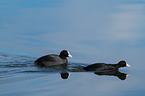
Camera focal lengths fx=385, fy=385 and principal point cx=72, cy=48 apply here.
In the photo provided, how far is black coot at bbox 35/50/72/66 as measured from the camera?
16719 millimetres

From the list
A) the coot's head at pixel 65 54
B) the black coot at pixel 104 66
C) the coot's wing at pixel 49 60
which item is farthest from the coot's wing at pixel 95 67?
the coot's head at pixel 65 54

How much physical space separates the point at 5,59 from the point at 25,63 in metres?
1.05

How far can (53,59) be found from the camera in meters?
17.2

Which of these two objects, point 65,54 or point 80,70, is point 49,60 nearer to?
point 65,54

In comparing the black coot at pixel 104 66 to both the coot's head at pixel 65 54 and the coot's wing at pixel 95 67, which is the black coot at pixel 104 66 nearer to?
the coot's wing at pixel 95 67

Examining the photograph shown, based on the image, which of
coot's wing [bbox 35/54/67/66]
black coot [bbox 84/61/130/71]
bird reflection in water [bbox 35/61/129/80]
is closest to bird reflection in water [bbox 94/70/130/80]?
bird reflection in water [bbox 35/61/129/80]

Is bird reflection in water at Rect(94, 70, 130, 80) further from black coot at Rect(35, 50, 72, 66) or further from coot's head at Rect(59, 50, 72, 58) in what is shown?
coot's head at Rect(59, 50, 72, 58)

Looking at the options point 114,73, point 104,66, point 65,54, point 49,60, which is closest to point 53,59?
point 49,60

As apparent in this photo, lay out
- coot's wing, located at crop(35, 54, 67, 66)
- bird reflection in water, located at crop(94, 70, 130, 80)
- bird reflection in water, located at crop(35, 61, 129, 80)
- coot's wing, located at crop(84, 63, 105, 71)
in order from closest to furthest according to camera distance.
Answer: bird reflection in water, located at crop(35, 61, 129, 80)
bird reflection in water, located at crop(94, 70, 130, 80)
coot's wing, located at crop(84, 63, 105, 71)
coot's wing, located at crop(35, 54, 67, 66)

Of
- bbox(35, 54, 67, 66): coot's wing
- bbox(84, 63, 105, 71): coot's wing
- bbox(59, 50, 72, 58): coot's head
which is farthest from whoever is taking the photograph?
bbox(59, 50, 72, 58): coot's head

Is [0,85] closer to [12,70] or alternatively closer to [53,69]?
[12,70]

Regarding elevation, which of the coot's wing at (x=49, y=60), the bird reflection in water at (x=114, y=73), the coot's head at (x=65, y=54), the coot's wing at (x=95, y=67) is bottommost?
the bird reflection in water at (x=114, y=73)

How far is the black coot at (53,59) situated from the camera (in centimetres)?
1672

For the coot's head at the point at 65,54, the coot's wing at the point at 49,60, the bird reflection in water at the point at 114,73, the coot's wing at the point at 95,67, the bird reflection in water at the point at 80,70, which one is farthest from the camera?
the coot's head at the point at 65,54
